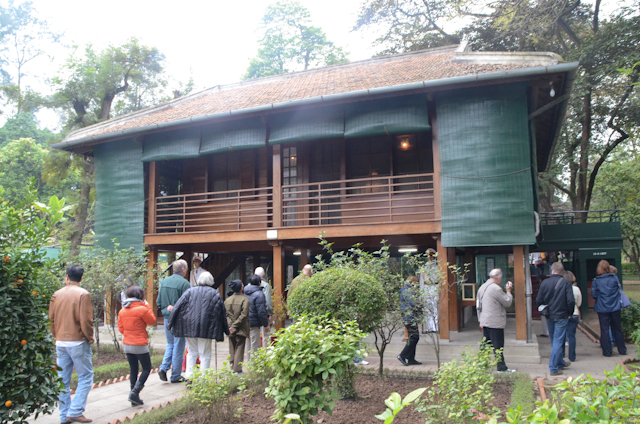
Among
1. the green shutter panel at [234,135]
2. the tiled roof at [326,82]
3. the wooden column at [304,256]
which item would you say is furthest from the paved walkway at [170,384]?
the tiled roof at [326,82]

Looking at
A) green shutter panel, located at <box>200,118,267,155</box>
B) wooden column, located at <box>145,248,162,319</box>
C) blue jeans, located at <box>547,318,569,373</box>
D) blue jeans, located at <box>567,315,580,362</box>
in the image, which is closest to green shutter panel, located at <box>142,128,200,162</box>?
green shutter panel, located at <box>200,118,267,155</box>

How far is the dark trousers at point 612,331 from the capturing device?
28.3 feet

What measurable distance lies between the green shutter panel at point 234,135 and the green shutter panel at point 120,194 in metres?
2.15

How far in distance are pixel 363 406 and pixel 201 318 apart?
2378 mm

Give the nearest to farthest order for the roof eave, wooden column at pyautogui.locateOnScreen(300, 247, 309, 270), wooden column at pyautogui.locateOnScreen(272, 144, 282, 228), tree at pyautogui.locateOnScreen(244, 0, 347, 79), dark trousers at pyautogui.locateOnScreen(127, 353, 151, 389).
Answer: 1. dark trousers at pyautogui.locateOnScreen(127, 353, 151, 389)
2. the roof eave
3. wooden column at pyautogui.locateOnScreen(272, 144, 282, 228)
4. wooden column at pyautogui.locateOnScreen(300, 247, 309, 270)
5. tree at pyautogui.locateOnScreen(244, 0, 347, 79)

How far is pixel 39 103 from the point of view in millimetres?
21938

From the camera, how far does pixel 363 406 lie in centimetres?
540

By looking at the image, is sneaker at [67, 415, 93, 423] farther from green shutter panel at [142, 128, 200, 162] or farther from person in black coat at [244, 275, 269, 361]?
green shutter panel at [142, 128, 200, 162]

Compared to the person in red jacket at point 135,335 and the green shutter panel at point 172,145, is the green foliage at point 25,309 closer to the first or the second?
the person in red jacket at point 135,335

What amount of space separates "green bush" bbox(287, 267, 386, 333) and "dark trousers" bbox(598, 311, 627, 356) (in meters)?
5.50

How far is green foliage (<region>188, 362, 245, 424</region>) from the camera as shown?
4598mm

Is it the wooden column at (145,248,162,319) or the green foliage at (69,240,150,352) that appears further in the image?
the wooden column at (145,248,162,319)

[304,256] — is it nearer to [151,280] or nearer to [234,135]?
[234,135]

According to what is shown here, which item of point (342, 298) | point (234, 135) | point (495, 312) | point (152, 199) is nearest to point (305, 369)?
point (342, 298)
